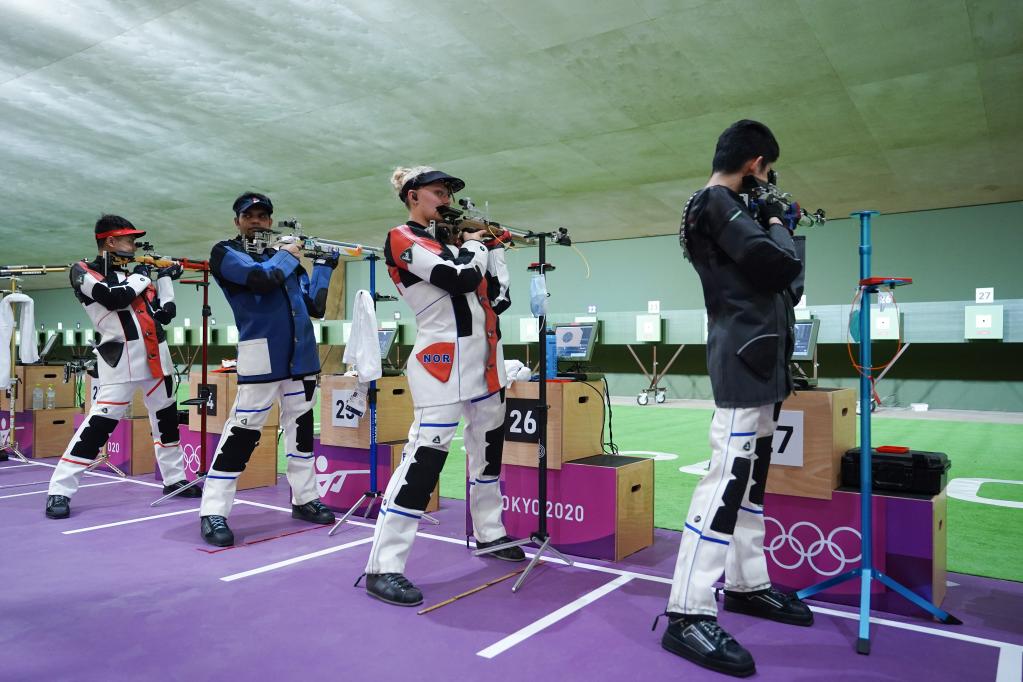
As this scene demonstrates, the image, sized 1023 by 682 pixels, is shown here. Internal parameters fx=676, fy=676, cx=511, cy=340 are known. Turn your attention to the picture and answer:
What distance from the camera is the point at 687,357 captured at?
12.4 metres

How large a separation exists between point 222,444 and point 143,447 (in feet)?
7.75

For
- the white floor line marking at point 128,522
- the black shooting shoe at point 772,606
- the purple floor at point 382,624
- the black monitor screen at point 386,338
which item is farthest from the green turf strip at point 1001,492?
the black monitor screen at point 386,338

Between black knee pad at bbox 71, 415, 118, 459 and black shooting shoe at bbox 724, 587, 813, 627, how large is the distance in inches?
144

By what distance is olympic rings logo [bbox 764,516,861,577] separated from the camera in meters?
2.52

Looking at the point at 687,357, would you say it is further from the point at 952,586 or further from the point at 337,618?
the point at 337,618

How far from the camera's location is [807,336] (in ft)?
33.3

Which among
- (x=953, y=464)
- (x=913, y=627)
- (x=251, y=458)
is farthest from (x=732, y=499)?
(x=953, y=464)

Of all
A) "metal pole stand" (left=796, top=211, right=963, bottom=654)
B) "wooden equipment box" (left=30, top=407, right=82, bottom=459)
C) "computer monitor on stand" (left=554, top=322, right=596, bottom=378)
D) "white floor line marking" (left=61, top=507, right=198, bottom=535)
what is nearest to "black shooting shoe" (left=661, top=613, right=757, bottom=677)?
"metal pole stand" (left=796, top=211, right=963, bottom=654)

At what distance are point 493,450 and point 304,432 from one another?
1350 millimetres

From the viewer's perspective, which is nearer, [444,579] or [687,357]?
[444,579]

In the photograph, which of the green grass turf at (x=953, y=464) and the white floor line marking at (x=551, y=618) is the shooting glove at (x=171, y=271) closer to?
the green grass turf at (x=953, y=464)

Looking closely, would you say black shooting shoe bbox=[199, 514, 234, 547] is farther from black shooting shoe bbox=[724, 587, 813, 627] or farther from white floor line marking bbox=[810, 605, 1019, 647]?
white floor line marking bbox=[810, 605, 1019, 647]

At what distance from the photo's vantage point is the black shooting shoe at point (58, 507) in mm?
3865

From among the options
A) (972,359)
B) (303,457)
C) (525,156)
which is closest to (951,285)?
(972,359)
